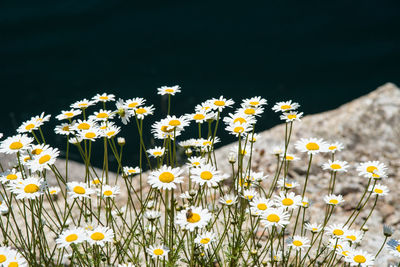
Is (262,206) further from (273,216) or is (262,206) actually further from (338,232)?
(338,232)

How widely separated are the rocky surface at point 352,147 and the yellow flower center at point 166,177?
2.14 meters

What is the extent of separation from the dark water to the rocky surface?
2.54m

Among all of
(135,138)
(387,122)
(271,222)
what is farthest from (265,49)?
(271,222)

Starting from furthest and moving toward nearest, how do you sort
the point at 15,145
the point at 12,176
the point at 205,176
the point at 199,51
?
the point at 199,51 → the point at 12,176 → the point at 15,145 → the point at 205,176

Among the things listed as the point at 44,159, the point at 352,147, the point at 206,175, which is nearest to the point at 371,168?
the point at 206,175

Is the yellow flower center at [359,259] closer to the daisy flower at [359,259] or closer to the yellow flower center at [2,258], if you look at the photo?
the daisy flower at [359,259]

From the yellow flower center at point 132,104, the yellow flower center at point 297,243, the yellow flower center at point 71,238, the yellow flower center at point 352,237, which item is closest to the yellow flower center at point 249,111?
the yellow flower center at point 132,104

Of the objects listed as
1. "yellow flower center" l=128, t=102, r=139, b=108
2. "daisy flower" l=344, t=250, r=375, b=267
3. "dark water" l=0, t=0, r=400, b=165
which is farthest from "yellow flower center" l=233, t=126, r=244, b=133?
"dark water" l=0, t=0, r=400, b=165

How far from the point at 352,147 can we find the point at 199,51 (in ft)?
13.8

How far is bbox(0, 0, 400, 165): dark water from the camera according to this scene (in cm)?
745

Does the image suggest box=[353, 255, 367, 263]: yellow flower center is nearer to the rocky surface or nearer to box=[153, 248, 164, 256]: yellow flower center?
box=[153, 248, 164, 256]: yellow flower center

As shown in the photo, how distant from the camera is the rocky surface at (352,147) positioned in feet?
12.4

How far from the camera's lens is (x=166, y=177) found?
174 centimetres

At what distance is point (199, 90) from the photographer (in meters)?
7.43
